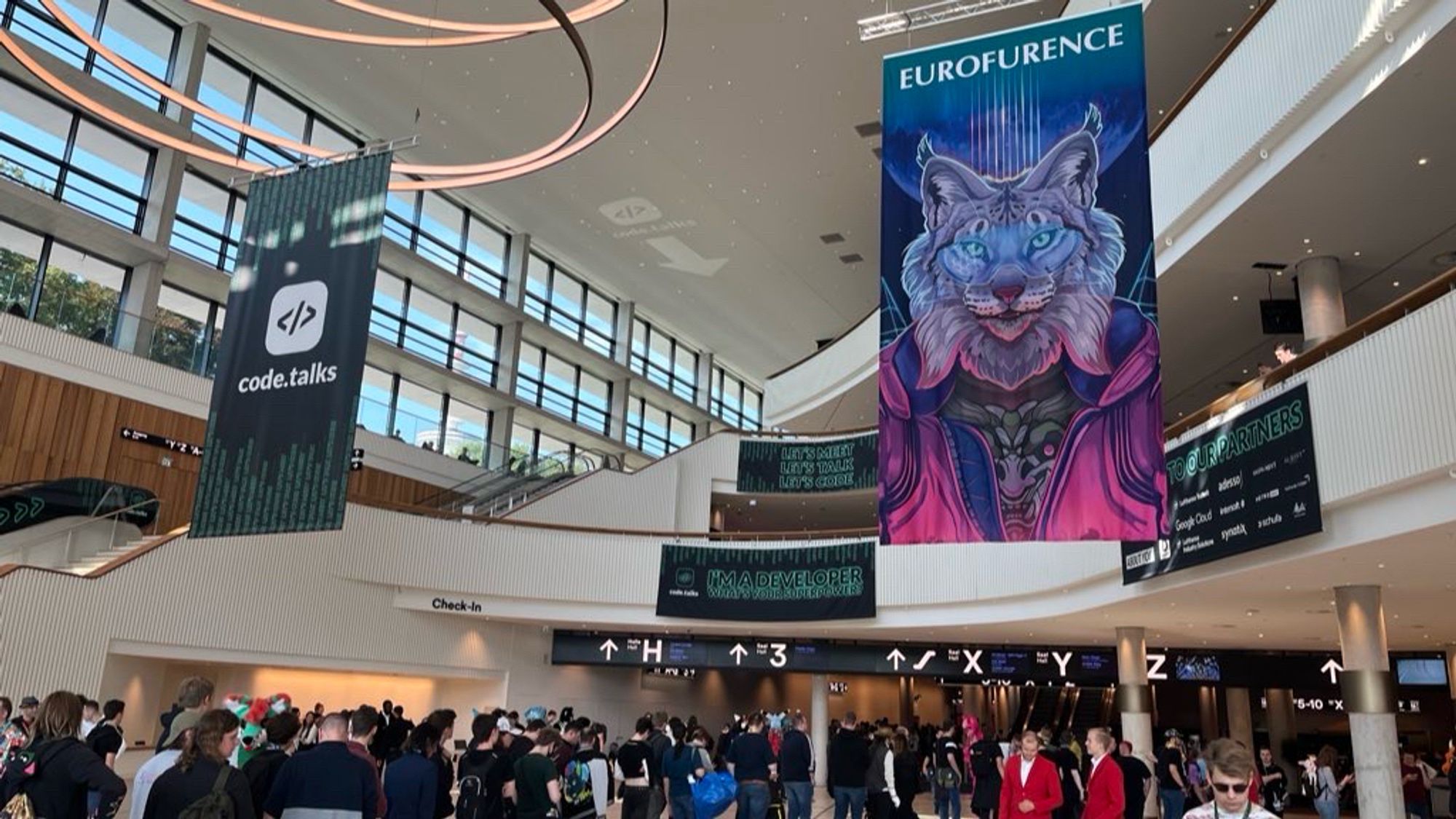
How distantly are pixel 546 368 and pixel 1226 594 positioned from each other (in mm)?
21725

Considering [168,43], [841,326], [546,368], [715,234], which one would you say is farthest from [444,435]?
[841,326]

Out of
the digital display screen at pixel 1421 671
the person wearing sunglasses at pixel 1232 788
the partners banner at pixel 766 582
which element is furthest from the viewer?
the partners banner at pixel 766 582

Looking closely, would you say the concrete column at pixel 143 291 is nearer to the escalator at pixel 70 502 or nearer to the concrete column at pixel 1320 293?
the escalator at pixel 70 502

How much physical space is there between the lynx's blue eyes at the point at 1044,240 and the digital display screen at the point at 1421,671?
16.2m

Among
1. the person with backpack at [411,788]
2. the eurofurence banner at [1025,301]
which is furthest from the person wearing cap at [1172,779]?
the person with backpack at [411,788]

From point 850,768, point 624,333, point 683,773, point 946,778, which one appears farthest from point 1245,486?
point 624,333

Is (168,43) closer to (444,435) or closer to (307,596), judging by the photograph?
(444,435)

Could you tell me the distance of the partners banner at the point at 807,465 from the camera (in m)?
23.3

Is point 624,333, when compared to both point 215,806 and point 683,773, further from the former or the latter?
point 215,806

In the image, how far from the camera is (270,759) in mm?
5395

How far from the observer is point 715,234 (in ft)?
86.4

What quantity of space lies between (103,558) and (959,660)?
50.3 ft

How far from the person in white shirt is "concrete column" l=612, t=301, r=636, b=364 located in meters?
27.2

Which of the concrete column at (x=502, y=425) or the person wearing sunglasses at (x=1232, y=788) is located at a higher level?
the concrete column at (x=502, y=425)
